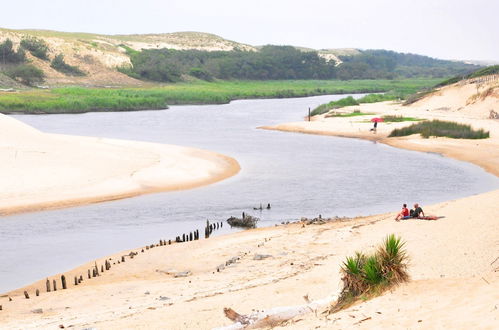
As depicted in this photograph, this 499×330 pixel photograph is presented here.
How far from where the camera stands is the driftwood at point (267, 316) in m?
12.2

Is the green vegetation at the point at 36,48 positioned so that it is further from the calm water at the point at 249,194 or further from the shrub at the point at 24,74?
the calm water at the point at 249,194

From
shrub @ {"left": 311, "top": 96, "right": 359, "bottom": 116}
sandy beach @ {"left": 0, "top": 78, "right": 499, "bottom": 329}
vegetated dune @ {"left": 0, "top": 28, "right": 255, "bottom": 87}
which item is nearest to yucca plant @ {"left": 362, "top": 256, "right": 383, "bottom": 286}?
sandy beach @ {"left": 0, "top": 78, "right": 499, "bottom": 329}

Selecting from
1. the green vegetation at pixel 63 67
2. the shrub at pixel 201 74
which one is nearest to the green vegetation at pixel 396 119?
the green vegetation at pixel 63 67

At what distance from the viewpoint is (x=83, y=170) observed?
37.5 m

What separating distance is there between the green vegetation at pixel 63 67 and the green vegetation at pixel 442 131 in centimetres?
8775

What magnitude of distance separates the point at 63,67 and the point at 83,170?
103459 mm

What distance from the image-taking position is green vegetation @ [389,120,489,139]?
56.1 meters

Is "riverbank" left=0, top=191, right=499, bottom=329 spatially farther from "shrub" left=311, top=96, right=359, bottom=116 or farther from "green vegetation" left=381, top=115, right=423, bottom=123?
"shrub" left=311, top=96, right=359, bottom=116

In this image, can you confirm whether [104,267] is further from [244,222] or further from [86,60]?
[86,60]

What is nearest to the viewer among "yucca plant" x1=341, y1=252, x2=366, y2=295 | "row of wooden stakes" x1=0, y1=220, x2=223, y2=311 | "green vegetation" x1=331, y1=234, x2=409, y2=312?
"green vegetation" x1=331, y1=234, x2=409, y2=312

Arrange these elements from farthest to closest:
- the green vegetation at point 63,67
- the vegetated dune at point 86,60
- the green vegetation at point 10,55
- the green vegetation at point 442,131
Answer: the green vegetation at point 63,67
the vegetated dune at point 86,60
the green vegetation at point 10,55
the green vegetation at point 442,131

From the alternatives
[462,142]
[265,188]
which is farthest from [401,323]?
[462,142]

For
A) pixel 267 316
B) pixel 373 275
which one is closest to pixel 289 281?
pixel 373 275

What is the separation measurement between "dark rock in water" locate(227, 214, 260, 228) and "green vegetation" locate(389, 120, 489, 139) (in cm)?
3320
